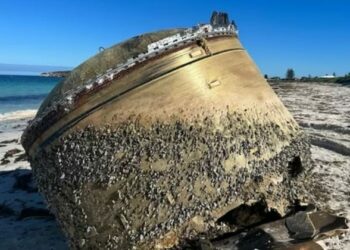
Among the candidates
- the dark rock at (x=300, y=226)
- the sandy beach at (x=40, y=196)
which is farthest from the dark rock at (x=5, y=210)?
the dark rock at (x=300, y=226)

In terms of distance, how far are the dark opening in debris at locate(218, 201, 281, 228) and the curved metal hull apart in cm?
7

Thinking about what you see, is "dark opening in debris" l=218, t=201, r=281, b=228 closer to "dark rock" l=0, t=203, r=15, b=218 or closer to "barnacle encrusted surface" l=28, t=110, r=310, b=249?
"barnacle encrusted surface" l=28, t=110, r=310, b=249

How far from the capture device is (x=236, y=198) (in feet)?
11.1

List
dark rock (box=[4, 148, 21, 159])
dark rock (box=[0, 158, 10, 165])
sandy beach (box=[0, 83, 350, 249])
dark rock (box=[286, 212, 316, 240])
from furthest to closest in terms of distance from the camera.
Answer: dark rock (box=[4, 148, 21, 159]) → dark rock (box=[0, 158, 10, 165]) → sandy beach (box=[0, 83, 350, 249]) → dark rock (box=[286, 212, 316, 240])

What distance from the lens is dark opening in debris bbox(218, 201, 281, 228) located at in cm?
340

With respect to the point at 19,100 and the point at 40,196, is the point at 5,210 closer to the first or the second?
the point at 40,196

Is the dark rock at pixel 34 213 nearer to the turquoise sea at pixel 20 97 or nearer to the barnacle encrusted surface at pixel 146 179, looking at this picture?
the turquoise sea at pixel 20 97

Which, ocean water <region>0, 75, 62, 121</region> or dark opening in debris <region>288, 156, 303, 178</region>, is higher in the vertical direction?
ocean water <region>0, 75, 62, 121</region>

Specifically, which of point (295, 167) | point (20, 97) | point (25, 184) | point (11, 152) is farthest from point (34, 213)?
point (20, 97)

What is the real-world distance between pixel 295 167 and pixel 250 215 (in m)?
0.63

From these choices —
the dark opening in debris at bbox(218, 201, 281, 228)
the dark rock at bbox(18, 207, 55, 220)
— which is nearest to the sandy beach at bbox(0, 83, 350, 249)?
the dark rock at bbox(18, 207, 55, 220)

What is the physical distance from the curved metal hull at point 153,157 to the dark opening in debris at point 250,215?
67mm

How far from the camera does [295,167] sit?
3.84 meters

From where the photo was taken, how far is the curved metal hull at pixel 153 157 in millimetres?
3180
